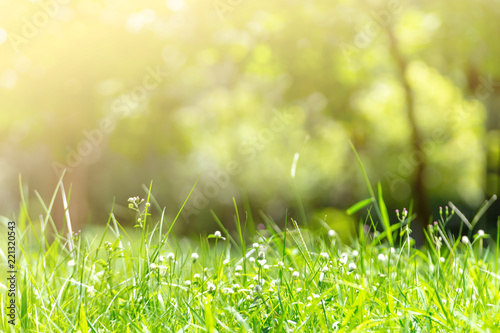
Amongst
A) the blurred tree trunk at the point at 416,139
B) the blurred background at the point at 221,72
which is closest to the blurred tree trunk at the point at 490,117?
the blurred background at the point at 221,72

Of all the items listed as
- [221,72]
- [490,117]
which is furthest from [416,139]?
[221,72]

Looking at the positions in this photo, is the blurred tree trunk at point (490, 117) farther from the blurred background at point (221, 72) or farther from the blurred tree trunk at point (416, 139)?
the blurred tree trunk at point (416, 139)

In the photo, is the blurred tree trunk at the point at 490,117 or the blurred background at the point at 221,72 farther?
the blurred tree trunk at the point at 490,117

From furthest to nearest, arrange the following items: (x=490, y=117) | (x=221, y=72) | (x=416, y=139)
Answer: (x=221, y=72) < (x=490, y=117) < (x=416, y=139)

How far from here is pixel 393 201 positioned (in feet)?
53.8

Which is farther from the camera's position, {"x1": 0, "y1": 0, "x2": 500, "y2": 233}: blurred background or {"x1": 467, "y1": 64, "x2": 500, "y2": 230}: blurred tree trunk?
{"x1": 467, "y1": 64, "x2": 500, "y2": 230}: blurred tree trunk

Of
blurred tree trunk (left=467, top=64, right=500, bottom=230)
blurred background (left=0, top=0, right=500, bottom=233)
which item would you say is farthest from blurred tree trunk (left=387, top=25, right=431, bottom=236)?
blurred tree trunk (left=467, top=64, right=500, bottom=230)

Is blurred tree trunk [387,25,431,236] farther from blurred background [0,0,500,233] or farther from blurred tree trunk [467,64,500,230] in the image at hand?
blurred tree trunk [467,64,500,230]

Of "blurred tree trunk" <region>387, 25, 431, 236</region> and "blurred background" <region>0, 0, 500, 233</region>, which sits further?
"blurred tree trunk" <region>387, 25, 431, 236</region>

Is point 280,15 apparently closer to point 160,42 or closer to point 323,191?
point 160,42

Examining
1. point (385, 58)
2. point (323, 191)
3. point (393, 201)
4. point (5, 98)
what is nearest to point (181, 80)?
point (5, 98)

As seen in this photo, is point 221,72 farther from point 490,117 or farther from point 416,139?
point 490,117

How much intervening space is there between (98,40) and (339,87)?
4115 mm

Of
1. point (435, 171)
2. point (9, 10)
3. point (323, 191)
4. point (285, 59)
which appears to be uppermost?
point (9, 10)
